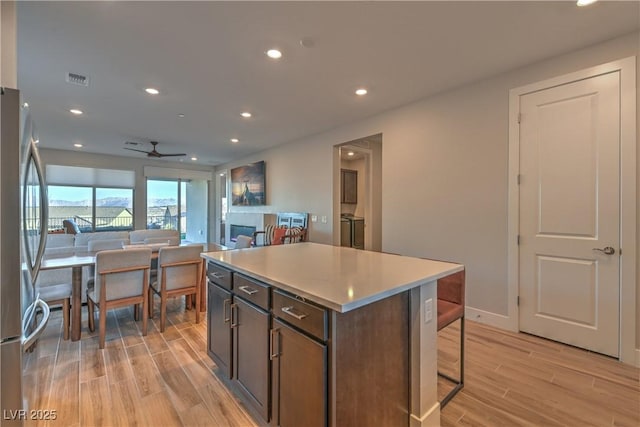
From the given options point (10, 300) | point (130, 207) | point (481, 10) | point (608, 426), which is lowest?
point (608, 426)

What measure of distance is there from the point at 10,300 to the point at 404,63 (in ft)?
10.6

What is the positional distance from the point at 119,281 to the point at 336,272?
240 cm

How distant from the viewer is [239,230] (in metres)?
7.74

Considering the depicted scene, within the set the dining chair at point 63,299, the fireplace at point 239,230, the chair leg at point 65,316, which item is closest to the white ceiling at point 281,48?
the dining chair at point 63,299

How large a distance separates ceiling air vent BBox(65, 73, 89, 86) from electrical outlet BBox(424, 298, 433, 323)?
3.95 metres

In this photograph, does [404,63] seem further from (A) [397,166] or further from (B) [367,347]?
(B) [367,347]

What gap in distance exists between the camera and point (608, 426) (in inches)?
64.9

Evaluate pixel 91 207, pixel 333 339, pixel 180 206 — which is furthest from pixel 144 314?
pixel 180 206

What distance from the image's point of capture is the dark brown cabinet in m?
6.43

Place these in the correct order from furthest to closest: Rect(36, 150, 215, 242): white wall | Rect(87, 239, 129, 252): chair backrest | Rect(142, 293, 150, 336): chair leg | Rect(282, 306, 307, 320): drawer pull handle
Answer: Rect(36, 150, 215, 242): white wall
Rect(87, 239, 129, 252): chair backrest
Rect(142, 293, 150, 336): chair leg
Rect(282, 306, 307, 320): drawer pull handle

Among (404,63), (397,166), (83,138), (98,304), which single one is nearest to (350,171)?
(397,166)

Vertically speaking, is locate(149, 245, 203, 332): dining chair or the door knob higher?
the door knob

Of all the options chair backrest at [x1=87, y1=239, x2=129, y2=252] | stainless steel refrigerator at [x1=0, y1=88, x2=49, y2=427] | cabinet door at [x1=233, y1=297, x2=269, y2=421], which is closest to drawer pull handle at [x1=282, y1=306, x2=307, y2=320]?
cabinet door at [x1=233, y1=297, x2=269, y2=421]

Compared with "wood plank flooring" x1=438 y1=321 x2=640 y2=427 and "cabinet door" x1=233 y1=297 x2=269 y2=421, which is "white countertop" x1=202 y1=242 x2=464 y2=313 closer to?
"cabinet door" x1=233 y1=297 x2=269 y2=421
